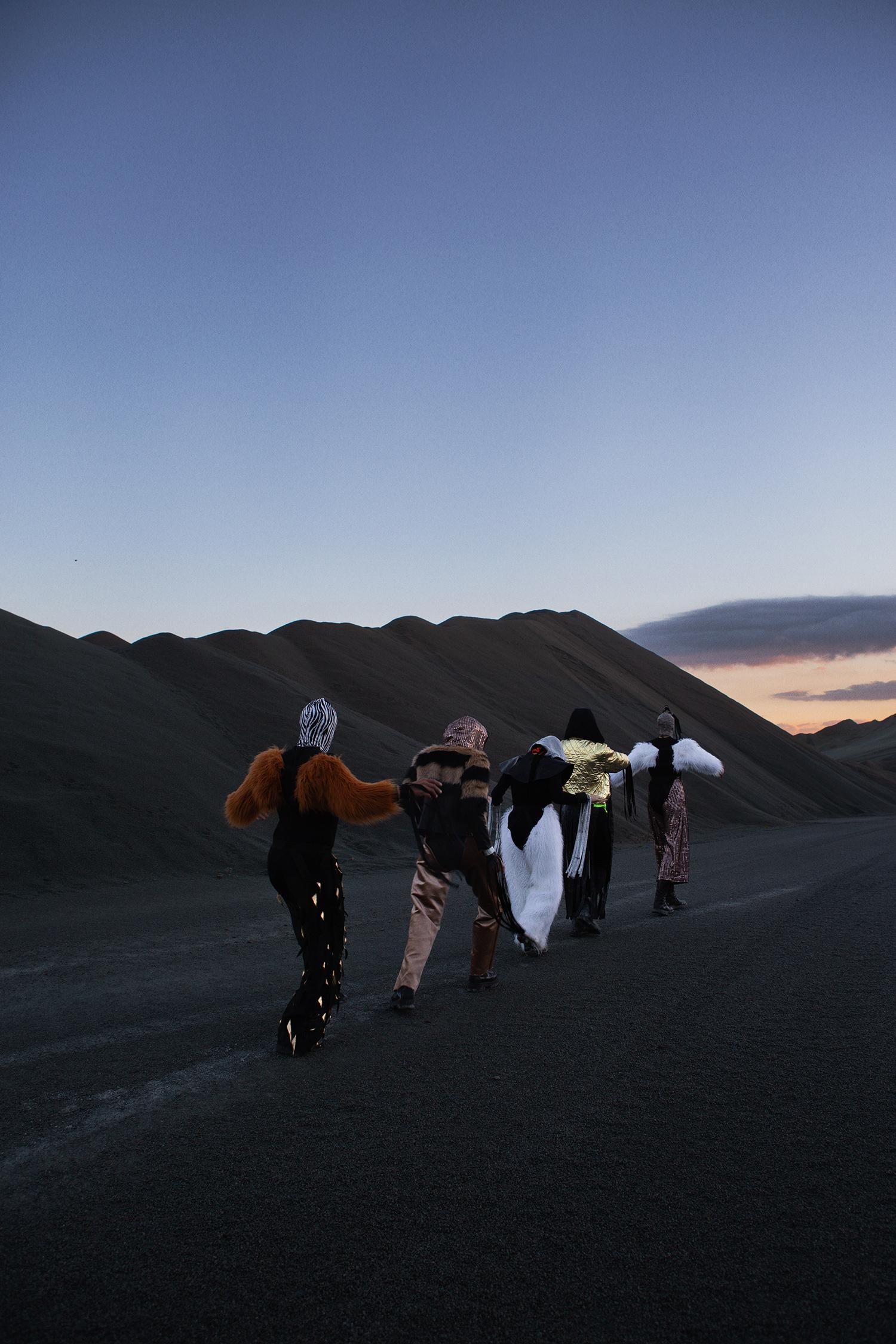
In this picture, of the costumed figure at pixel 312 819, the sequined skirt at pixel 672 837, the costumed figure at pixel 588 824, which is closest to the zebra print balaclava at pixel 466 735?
the costumed figure at pixel 312 819

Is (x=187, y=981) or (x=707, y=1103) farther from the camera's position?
(x=187, y=981)

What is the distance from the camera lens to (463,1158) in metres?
3.18

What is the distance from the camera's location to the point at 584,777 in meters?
8.62

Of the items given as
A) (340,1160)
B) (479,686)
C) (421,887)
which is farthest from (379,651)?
(340,1160)

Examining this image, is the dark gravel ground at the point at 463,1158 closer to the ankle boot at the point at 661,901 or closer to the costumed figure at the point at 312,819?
the costumed figure at the point at 312,819

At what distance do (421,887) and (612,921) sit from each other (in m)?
3.72

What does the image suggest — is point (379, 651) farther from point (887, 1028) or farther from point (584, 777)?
point (887, 1028)

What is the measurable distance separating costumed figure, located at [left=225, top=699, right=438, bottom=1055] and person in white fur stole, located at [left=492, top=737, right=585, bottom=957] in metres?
2.13

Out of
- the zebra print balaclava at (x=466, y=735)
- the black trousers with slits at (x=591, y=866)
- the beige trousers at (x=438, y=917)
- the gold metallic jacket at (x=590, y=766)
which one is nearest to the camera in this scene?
the beige trousers at (x=438, y=917)

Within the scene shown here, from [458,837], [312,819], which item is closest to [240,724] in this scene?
[458,837]

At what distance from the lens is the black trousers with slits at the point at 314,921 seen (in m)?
4.60

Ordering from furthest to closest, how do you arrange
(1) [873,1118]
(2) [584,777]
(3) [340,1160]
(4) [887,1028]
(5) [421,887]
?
(2) [584,777], (5) [421,887], (4) [887,1028], (1) [873,1118], (3) [340,1160]

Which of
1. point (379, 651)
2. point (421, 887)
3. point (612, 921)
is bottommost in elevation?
point (612, 921)

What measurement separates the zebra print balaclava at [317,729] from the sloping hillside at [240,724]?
8.32 metres
